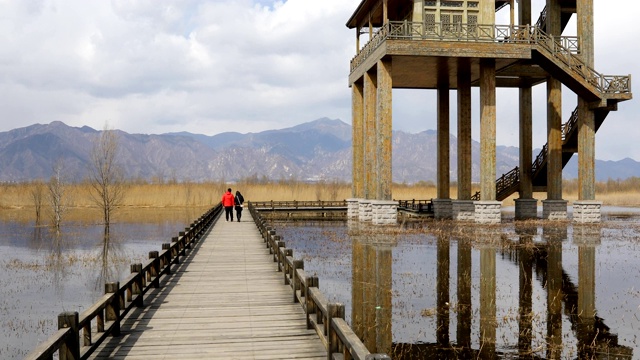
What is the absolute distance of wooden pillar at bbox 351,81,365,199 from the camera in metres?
43.6

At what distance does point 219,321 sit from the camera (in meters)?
10.9

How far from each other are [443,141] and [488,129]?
7.71 metres

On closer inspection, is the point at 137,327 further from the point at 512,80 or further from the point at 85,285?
the point at 512,80

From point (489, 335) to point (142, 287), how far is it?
23.7 feet

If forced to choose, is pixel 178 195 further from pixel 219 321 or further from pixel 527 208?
pixel 219 321

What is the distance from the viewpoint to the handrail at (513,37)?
112ft

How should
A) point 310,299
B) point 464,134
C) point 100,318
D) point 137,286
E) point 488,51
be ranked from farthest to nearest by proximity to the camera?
point 464,134, point 488,51, point 137,286, point 310,299, point 100,318

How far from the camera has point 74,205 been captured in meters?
67.4

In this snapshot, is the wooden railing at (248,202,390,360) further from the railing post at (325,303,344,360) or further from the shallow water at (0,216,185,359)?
the shallow water at (0,216,185,359)

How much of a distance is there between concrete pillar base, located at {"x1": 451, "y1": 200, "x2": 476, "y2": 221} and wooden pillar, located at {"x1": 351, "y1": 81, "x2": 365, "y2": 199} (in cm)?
670

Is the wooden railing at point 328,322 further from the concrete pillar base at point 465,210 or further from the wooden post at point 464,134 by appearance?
the wooden post at point 464,134

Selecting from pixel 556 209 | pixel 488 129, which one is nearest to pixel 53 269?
pixel 488 129

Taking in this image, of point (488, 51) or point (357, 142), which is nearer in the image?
point (488, 51)

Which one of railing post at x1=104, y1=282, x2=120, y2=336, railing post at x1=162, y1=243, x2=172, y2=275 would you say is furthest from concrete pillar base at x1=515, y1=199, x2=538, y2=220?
railing post at x1=104, y1=282, x2=120, y2=336
